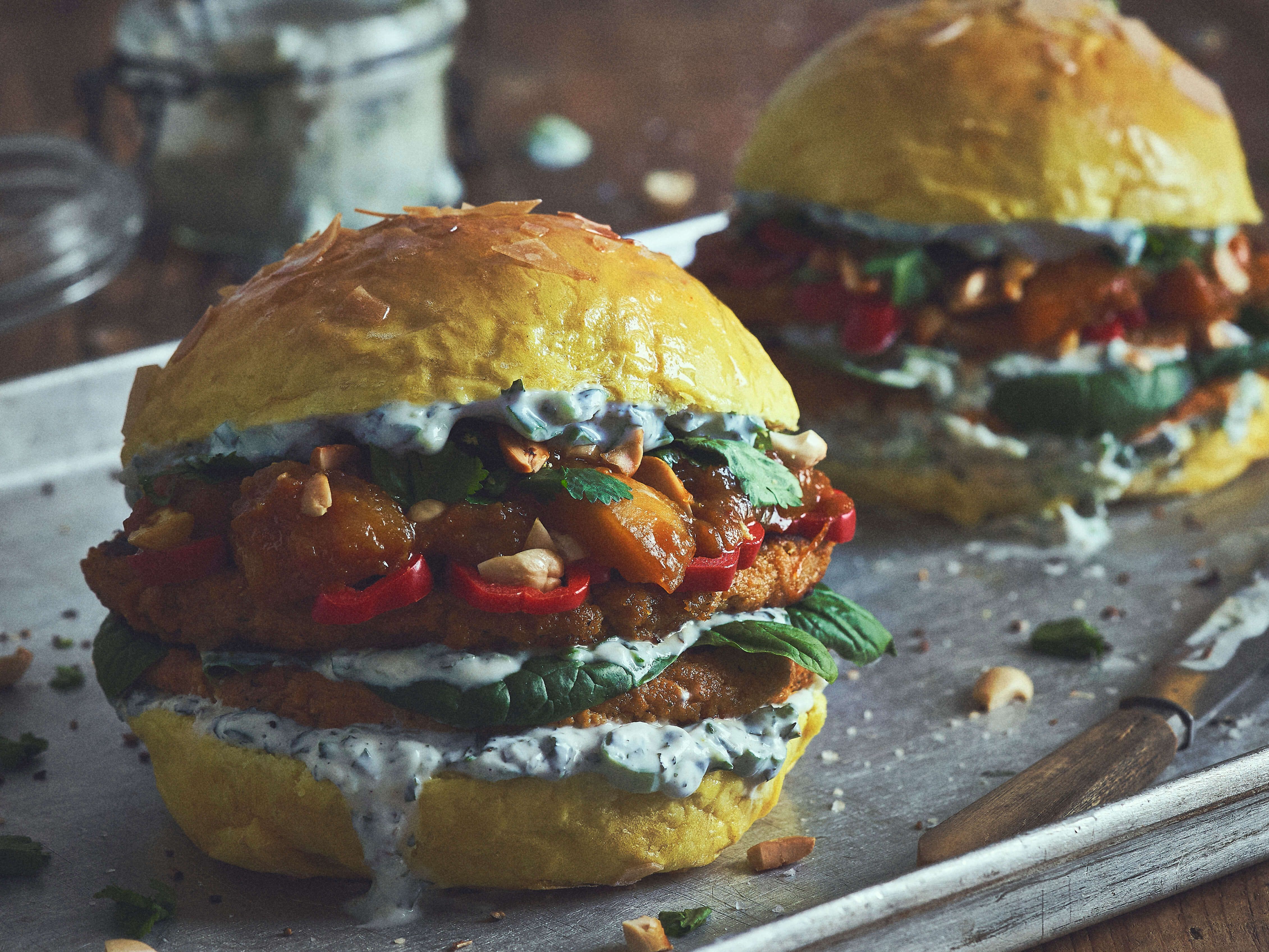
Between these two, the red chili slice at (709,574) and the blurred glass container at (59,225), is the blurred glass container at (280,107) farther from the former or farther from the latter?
the red chili slice at (709,574)

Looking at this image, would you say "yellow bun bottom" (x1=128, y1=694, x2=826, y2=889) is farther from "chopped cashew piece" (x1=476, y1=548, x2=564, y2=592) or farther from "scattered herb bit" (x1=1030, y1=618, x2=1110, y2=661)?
"scattered herb bit" (x1=1030, y1=618, x2=1110, y2=661)

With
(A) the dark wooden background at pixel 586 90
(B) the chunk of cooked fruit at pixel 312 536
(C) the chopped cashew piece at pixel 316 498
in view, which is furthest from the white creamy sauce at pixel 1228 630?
(A) the dark wooden background at pixel 586 90

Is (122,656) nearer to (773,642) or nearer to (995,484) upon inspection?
(773,642)

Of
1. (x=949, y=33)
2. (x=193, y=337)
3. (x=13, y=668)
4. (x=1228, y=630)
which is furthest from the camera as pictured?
(x=949, y=33)

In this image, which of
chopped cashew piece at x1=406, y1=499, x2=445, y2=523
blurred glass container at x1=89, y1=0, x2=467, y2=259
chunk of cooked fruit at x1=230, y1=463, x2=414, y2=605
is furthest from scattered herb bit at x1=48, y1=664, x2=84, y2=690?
blurred glass container at x1=89, y1=0, x2=467, y2=259

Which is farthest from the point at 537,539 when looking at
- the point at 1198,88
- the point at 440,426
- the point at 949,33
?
the point at 1198,88

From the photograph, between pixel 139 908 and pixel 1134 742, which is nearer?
pixel 139 908
